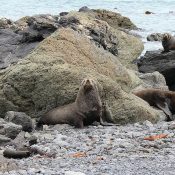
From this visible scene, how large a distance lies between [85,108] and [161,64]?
7.20m

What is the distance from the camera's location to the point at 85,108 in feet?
34.8

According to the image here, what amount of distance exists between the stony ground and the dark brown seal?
284 millimetres

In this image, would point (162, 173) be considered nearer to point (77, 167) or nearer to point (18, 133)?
point (77, 167)

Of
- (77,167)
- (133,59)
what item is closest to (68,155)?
(77,167)

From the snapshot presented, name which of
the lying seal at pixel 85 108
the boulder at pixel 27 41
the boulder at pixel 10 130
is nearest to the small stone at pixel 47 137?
the boulder at pixel 10 130

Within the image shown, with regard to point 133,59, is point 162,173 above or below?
above

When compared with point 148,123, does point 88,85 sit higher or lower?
higher

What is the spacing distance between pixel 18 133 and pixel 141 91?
430cm

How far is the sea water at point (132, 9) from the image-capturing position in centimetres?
3840

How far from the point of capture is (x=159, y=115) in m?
11.5

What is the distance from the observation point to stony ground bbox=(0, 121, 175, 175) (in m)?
6.44

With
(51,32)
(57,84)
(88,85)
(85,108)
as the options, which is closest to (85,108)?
(85,108)

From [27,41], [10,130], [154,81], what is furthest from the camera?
[27,41]

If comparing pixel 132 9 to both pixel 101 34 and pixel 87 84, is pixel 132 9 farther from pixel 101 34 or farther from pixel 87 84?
pixel 87 84
